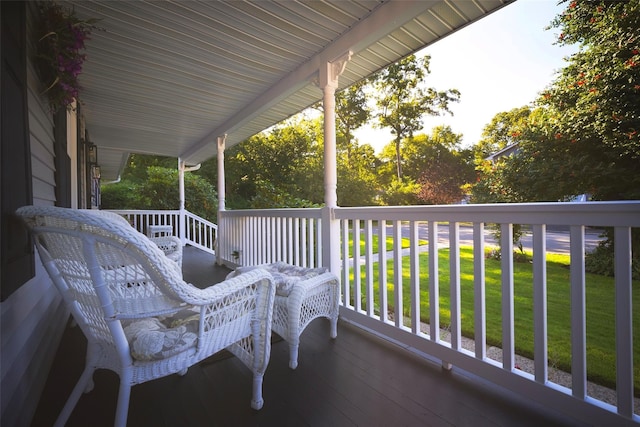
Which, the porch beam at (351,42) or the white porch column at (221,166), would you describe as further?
the white porch column at (221,166)

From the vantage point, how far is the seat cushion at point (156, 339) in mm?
1172

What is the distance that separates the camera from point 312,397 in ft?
5.36

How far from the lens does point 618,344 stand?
4.05 feet

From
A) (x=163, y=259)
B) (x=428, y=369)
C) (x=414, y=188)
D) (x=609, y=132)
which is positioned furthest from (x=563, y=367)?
(x=414, y=188)

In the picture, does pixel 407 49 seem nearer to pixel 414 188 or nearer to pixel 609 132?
pixel 609 132

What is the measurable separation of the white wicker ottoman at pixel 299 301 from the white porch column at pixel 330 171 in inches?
18.9

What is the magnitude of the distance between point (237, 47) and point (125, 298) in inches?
100

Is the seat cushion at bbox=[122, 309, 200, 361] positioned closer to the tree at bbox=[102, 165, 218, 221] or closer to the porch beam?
the porch beam

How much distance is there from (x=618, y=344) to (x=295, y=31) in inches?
117

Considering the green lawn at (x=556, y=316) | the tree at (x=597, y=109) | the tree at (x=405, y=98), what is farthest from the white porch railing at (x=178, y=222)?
the tree at (x=405, y=98)

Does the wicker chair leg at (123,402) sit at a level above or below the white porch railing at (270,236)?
below

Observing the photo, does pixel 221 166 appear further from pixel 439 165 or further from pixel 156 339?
pixel 439 165

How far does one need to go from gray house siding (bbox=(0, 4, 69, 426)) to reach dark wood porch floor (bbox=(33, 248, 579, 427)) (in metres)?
0.14

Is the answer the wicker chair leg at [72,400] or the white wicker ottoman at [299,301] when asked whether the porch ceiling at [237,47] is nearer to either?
the white wicker ottoman at [299,301]
